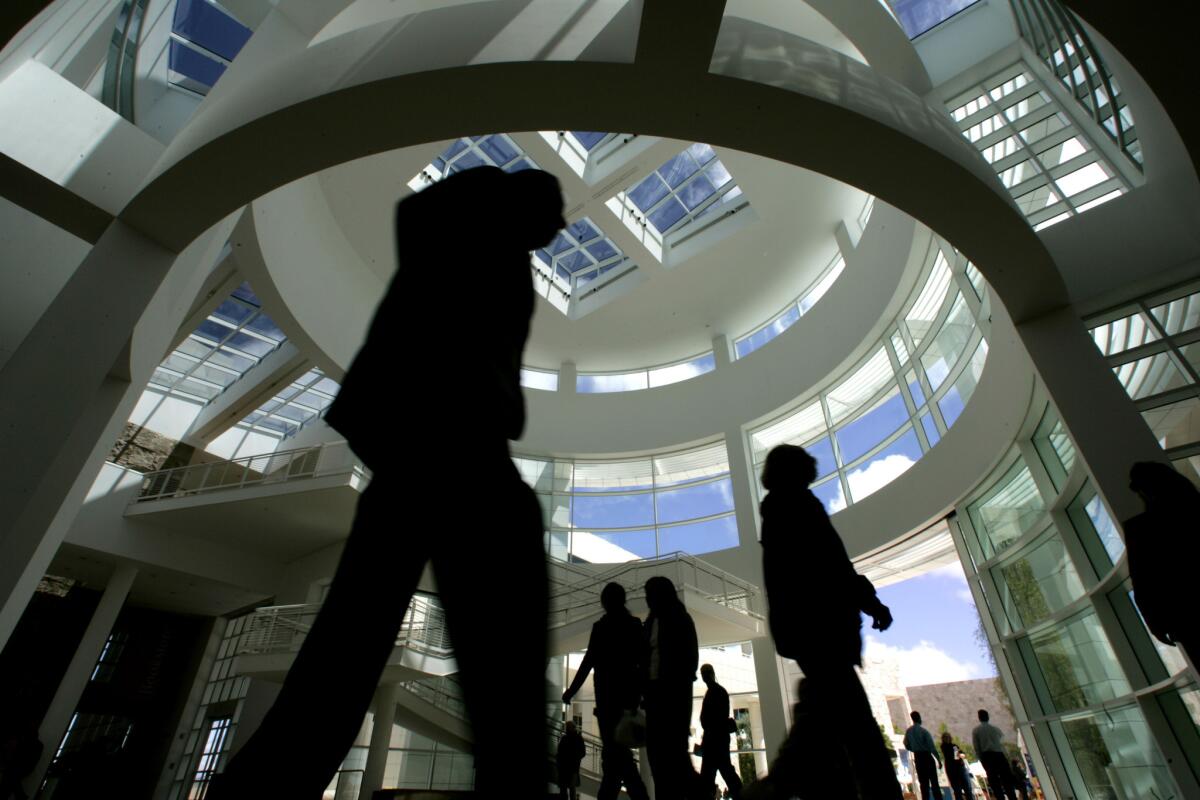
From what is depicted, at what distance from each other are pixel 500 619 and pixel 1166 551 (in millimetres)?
3409

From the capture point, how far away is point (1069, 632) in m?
7.95

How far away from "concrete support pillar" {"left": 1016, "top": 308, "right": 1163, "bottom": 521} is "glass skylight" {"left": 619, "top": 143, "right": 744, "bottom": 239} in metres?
13.2

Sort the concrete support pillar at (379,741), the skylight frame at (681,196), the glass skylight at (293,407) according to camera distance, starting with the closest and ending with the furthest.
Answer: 1. the concrete support pillar at (379,741)
2. the skylight frame at (681,196)
3. the glass skylight at (293,407)

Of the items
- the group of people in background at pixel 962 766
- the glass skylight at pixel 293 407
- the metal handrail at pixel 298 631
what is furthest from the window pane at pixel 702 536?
the glass skylight at pixel 293 407

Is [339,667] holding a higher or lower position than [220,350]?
lower

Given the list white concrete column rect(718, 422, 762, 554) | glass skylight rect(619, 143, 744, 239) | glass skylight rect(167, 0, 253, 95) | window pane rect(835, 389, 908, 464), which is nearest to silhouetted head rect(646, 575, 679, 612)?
glass skylight rect(167, 0, 253, 95)

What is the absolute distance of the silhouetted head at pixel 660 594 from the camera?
3.09 meters

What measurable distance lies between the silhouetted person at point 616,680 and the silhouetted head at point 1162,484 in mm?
2587

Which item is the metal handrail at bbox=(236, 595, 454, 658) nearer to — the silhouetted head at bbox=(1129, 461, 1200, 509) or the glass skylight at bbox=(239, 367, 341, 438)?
the glass skylight at bbox=(239, 367, 341, 438)

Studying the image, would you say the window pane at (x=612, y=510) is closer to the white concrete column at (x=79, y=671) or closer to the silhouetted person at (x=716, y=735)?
the white concrete column at (x=79, y=671)

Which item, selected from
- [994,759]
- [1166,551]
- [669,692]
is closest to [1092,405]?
[1166,551]

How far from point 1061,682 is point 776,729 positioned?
18.7 ft

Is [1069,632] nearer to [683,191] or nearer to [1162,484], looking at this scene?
[1162,484]

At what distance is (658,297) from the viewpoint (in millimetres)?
18984
